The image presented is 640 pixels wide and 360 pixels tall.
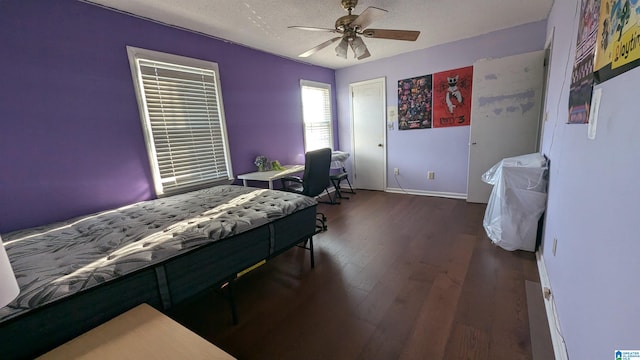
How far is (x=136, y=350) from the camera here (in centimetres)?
90

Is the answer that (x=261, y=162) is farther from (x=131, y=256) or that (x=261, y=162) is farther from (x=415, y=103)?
(x=415, y=103)

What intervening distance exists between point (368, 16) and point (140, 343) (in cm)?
251

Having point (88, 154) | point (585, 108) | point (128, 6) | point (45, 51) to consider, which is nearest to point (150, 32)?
point (128, 6)

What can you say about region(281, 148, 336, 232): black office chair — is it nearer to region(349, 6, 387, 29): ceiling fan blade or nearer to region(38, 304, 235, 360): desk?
region(349, 6, 387, 29): ceiling fan blade

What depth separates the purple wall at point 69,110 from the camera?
1.83m

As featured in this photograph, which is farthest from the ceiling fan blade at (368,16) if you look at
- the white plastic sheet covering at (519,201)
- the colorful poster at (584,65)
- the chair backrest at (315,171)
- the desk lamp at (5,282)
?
the desk lamp at (5,282)

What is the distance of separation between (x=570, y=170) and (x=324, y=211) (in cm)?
298

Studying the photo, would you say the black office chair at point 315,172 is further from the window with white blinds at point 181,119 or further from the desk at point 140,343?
the desk at point 140,343

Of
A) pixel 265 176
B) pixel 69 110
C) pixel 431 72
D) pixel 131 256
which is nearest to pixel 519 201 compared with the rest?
pixel 431 72

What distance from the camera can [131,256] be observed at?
1305 millimetres

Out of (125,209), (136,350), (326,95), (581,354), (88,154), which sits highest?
(326,95)

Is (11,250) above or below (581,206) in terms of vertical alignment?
below

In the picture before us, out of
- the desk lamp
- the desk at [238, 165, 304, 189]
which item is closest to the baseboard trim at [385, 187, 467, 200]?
the desk at [238, 165, 304, 189]

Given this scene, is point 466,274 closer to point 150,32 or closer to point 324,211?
point 324,211
